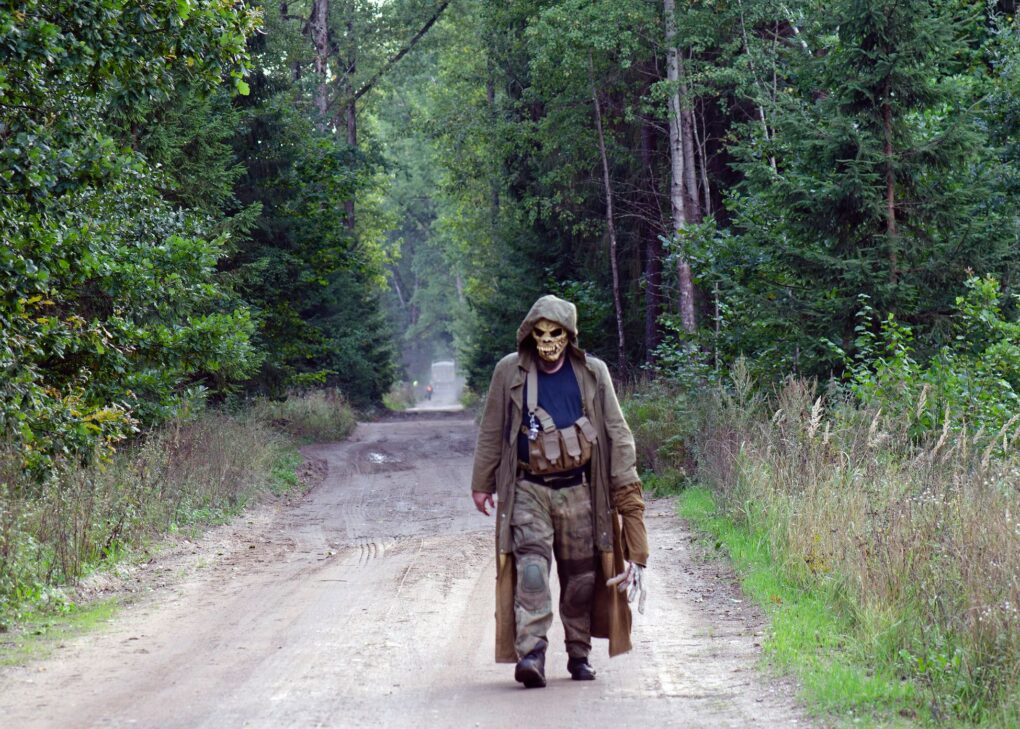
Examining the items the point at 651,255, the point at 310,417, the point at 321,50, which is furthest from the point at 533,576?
the point at 321,50

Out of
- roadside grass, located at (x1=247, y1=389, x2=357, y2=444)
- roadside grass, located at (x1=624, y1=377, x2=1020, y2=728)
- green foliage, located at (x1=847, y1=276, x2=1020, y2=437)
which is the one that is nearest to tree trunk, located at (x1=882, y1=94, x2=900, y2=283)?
green foliage, located at (x1=847, y1=276, x2=1020, y2=437)

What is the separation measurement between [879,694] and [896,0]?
9.98m

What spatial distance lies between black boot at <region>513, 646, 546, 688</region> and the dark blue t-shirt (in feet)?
3.57

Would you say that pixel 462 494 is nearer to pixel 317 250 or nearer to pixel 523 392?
pixel 317 250

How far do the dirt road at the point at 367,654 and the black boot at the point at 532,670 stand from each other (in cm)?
8

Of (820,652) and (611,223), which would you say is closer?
(820,652)

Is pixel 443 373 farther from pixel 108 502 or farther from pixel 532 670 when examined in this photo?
pixel 532 670

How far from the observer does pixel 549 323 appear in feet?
22.4

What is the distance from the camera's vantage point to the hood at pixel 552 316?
6.80 metres

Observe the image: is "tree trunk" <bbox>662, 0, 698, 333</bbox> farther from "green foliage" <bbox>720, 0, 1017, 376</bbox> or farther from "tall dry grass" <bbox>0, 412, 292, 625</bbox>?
"tall dry grass" <bbox>0, 412, 292, 625</bbox>

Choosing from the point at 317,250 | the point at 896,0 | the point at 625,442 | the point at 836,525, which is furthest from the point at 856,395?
the point at 317,250

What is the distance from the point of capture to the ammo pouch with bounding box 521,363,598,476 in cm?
677

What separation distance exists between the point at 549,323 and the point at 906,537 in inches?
106

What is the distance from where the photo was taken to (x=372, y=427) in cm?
3688
